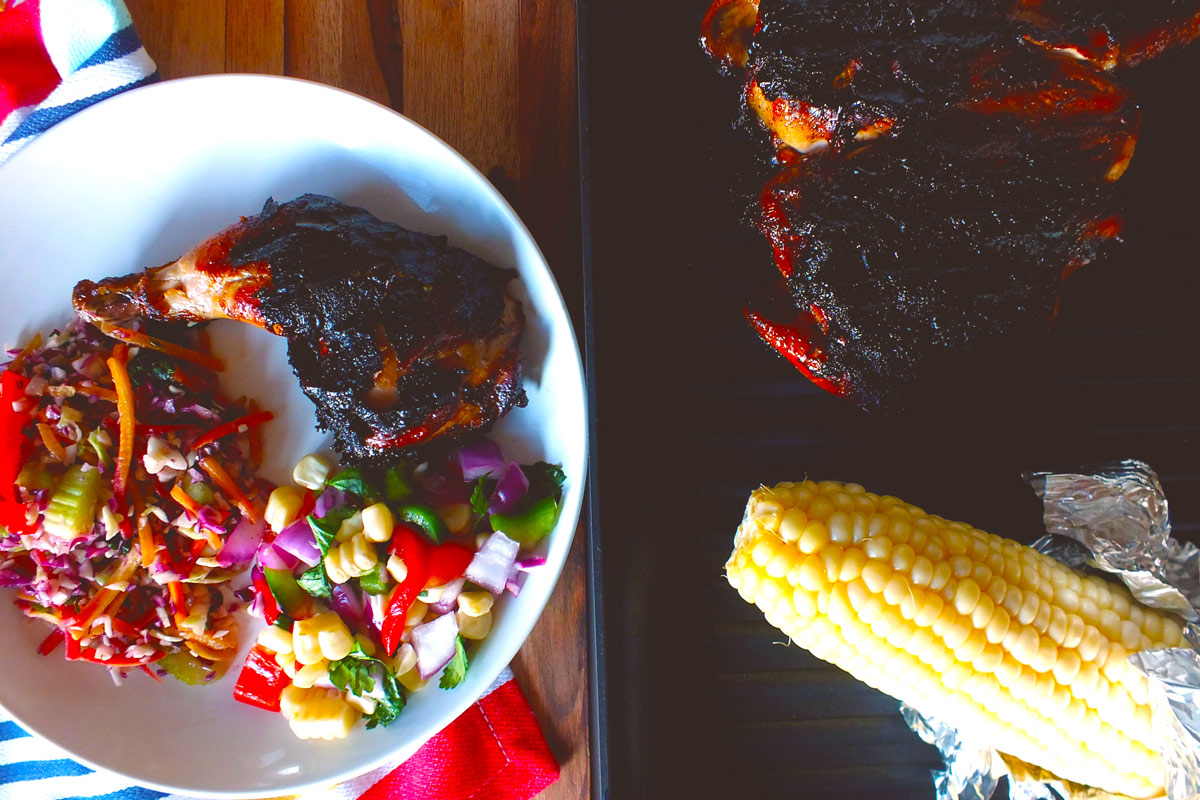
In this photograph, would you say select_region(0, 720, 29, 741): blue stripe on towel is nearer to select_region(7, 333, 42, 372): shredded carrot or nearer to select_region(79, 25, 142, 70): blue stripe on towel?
select_region(7, 333, 42, 372): shredded carrot

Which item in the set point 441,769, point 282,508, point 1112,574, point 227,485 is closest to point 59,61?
point 227,485

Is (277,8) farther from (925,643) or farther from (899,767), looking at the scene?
(899,767)

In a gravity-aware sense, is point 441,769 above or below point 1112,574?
below

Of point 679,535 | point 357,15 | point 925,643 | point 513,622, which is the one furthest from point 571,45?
Result: point 925,643

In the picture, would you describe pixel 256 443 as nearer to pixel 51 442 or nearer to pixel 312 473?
pixel 312 473

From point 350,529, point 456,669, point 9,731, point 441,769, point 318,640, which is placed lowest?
point 441,769

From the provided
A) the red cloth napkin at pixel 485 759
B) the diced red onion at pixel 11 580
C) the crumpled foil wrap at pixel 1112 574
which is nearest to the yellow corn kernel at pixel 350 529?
the red cloth napkin at pixel 485 759
